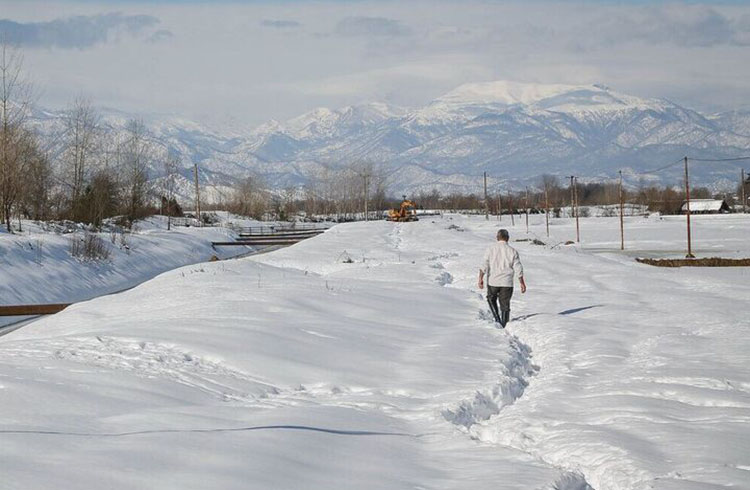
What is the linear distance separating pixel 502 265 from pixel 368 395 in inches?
249

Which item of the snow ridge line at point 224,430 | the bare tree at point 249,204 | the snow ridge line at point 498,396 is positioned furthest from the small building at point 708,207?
the snow ridge line at point 224,430

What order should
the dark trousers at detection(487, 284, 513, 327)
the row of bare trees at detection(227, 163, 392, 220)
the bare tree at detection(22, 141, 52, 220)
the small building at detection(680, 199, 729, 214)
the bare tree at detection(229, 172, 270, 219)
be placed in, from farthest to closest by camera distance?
the small building at detection(680, 199, 729, 214) < the row of bare trees at detection(227, 163, 392, 220) < the bare tree at detection(229, 172, 270, 219) < the bare tree at detection(22, 141, 52, 220) < the dark trousers at detection(487, 284, 513, 327)

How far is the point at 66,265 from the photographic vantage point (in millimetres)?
32938

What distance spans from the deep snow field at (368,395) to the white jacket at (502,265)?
876 mm

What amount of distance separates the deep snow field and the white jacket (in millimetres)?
876

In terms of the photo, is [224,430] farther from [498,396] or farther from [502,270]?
[502,270]

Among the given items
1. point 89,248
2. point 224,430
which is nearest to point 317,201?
point 89,248

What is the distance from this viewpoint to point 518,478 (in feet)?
21.2

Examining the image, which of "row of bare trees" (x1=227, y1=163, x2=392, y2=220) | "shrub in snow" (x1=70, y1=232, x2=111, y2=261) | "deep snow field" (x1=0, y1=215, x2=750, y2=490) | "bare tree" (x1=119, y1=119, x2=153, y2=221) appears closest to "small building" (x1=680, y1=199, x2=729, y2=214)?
"row of bare trees" (x1=227, y1=163, x2=392, y2=220)

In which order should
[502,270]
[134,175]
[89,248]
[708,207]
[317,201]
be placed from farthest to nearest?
[317,201] → [708,207] → [134,175] → [89,248] → [502,270]

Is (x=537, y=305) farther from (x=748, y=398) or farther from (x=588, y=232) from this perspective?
(x=588, y=232)

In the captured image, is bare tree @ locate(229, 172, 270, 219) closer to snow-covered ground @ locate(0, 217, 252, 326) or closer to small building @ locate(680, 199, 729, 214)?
small building @ locate(680, 199, 729, 214)

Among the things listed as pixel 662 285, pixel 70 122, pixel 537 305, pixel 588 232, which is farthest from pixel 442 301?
pixel 588 232

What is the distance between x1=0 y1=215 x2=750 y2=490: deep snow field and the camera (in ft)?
19.6
